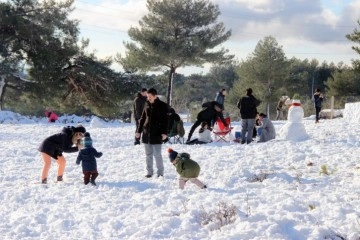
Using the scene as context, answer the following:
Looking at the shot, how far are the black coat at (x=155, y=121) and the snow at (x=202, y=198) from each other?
0.78m

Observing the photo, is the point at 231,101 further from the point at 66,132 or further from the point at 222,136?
the point at 66,132

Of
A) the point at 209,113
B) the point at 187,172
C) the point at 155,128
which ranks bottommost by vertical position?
the point at 187,172

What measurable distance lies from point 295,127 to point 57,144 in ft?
24.6

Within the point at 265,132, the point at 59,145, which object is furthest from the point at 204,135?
the point at 59,145

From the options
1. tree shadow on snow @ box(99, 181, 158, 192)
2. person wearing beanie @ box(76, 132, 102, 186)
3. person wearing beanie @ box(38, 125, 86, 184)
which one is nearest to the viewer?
tree shadow on snow @ box(99, 181, 158, 192)

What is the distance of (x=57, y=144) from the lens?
9500mm

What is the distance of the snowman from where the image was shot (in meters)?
14.4

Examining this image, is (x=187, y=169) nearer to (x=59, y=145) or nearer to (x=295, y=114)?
(x=59, y=145)

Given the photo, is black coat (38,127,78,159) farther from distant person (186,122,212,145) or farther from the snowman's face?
the snowman's face

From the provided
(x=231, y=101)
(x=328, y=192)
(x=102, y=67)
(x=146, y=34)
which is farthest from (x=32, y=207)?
(x=231, y=101)

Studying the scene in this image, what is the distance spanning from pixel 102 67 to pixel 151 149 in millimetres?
19969

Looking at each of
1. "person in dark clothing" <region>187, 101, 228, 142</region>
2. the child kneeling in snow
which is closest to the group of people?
the child kneeling in snow

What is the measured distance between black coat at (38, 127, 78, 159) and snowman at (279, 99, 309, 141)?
708 centimetres

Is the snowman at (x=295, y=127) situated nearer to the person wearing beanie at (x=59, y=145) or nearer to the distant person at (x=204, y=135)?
the distant person at (x=204, y=135)
